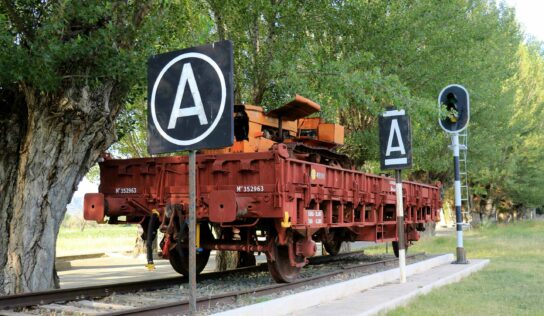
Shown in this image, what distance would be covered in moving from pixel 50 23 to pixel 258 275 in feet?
20.1

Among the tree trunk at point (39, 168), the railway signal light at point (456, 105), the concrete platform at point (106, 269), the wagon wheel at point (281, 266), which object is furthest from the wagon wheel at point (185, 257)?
the railway signal light at point (456, 105)

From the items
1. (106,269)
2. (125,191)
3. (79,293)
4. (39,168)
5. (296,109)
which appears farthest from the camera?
(106,269)

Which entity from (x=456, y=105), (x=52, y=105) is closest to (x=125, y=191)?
(x=52, y=105)

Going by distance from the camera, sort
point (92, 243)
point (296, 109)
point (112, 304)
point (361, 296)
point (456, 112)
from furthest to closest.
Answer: point (92, 243), point (456, 112), point (296, 109), point (361, 296), point (112, 304)

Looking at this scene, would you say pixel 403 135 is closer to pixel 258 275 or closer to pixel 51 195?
pixel 258 275

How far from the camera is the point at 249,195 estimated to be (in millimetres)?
8805

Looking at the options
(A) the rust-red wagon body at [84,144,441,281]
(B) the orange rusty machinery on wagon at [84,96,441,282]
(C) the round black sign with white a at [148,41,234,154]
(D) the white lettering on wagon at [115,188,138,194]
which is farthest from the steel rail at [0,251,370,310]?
(C) the round black sign with white a at [148,41,234,154]

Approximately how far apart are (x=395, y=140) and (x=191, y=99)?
20.7ft

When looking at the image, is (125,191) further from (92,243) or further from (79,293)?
(92,243)

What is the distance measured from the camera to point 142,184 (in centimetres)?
976

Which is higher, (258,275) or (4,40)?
(4,40)

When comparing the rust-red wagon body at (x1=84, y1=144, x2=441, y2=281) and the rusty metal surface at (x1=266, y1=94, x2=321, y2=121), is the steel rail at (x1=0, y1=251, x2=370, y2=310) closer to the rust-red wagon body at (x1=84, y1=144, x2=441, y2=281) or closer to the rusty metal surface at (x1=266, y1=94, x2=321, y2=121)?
the rust-red wagon body at (x1=84, y1=144, x2=441, y2=281)

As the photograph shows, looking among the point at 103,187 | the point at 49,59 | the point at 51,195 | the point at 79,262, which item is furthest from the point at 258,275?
the point at 79,262

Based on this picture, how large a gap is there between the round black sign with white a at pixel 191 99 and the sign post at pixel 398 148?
616cm
